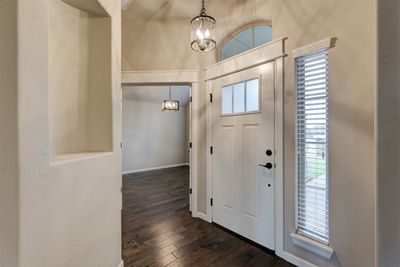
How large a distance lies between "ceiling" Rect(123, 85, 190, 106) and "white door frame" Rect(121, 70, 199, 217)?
2925 millimetres

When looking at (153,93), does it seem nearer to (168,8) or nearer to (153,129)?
(153,129)

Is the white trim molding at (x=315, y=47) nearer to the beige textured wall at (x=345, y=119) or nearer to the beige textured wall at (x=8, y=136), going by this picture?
the beige textured wall at (x=345, y=119)

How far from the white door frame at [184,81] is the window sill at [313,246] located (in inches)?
61.7

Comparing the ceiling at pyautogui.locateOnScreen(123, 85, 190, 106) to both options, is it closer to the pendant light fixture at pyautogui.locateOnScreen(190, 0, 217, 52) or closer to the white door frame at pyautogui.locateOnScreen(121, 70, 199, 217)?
the white door frame at pyautogui.locateOnScreen(121, 70, 199, 217)

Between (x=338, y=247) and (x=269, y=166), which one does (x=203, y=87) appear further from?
(x=338, y=247)

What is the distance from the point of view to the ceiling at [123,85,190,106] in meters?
6.17

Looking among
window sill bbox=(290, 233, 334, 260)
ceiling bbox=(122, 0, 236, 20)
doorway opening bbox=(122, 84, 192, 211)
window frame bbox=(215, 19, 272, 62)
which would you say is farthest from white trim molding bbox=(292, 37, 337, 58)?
doorway opening bbox=(122, 84, 192, 211)

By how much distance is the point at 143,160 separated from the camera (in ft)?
22.3

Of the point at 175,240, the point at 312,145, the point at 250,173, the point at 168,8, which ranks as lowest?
the point at 175,240

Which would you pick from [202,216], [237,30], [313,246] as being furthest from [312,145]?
[202,216]

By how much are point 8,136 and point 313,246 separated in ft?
7.60

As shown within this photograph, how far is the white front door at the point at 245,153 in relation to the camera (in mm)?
2238

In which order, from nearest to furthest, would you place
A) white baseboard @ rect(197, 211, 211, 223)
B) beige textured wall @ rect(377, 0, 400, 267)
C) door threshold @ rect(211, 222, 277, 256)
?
beige textured wall @ rect(377, 0, 400, 267)
door threshold @ rect(211, 222, 277, 256)
white baseboard @ rect(197, 211, 211, 223)

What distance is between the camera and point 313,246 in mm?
1817
